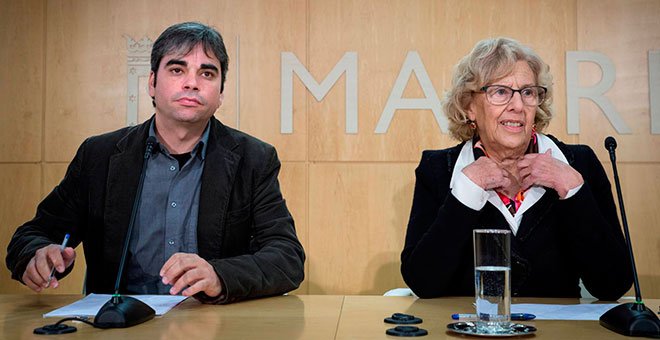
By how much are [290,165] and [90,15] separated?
5.25 ft

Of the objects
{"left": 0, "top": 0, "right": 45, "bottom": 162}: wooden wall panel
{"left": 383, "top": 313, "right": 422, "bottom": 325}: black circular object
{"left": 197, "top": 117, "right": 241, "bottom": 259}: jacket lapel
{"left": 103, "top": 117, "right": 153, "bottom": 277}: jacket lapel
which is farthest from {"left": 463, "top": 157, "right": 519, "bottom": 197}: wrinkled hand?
{"left": 0, "top": 0, "right": 45, "bottom": 162}: wooden wall panel

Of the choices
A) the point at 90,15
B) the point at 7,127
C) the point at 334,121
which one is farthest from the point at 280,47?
the point at 7,127

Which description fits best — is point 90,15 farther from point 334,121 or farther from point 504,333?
point 504,333

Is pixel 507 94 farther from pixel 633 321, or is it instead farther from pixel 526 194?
pixel 633 321

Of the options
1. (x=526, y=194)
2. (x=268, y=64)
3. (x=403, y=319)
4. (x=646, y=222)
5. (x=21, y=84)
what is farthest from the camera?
(x=21, y=84)

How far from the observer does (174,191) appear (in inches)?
110

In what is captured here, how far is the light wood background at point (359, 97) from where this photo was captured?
463cm

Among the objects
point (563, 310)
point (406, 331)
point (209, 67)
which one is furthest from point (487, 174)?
point (209, 67)

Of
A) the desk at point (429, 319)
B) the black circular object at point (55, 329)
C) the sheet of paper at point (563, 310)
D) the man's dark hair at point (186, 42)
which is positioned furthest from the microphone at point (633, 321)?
the man's dark hair at point (186, 42)

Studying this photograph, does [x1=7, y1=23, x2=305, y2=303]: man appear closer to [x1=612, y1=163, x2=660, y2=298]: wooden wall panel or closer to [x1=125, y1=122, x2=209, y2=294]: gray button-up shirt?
[x1=125, y1=122, x2=209, y2=294]: gray button-up shirt

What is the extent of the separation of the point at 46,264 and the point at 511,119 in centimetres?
166

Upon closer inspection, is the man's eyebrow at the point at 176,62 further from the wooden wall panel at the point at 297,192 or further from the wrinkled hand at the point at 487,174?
the wooden wall panel at the point at 297,192

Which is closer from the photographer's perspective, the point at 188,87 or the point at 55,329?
the point at 55,329

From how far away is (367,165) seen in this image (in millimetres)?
4695
